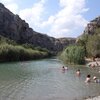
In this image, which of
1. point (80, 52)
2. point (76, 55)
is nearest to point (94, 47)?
point (80, 52)

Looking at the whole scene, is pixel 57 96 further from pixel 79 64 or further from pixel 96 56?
pixel 96 56

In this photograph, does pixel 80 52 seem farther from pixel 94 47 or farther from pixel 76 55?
pixel 94 47

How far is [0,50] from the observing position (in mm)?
134750

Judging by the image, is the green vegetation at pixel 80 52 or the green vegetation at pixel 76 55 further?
the green vegetation at pixel 80 52

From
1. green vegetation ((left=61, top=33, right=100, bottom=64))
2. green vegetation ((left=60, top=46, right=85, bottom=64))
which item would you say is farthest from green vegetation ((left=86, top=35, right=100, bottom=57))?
green vegetation ((left=60, top=46, right=85, bottom=64))

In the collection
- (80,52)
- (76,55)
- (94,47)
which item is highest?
(94,47)

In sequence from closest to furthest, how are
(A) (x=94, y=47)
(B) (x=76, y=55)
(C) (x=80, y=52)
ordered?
1. (C) (x=80, y=52)
2. (B) (x=76, y=55)
3. (A) (x=94, y=47)

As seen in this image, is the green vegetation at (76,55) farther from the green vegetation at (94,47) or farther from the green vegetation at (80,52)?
the green vegetation at (94,47)

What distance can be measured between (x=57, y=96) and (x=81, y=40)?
102797mm

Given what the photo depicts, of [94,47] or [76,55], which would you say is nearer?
[76,55]

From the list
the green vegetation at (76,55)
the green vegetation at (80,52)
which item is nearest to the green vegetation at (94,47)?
the green vegetation at (80,52)

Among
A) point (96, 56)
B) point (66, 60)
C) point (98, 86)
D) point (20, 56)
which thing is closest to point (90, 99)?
point (98, 86)

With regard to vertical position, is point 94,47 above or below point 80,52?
above

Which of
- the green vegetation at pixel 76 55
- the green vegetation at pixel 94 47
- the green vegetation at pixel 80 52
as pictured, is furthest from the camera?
the green vegetation at pixel 94 47
